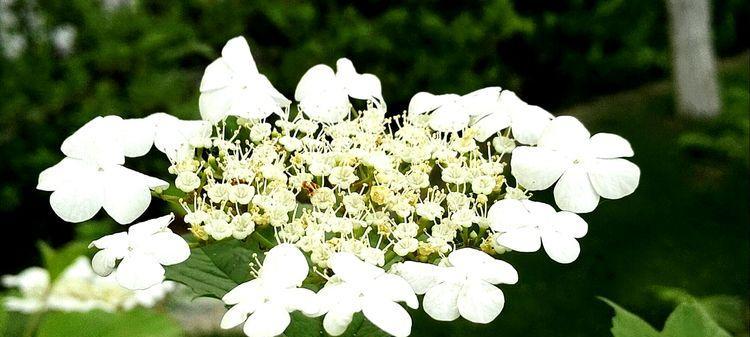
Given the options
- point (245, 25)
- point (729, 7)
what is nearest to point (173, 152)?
point (245, 25)

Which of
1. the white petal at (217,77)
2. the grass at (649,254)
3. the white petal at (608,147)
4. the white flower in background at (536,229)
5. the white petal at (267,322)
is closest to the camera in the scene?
the white petal at (267,322)

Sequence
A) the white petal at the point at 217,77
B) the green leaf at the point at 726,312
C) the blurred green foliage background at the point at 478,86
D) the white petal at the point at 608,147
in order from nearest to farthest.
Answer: the white petal at the point at 608,147 < the white petal at the point at 217,77 < the green leaf at the point at 726,312 < the blurred green foliage background at the point at 478,86

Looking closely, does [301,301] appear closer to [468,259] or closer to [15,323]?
[468,259]

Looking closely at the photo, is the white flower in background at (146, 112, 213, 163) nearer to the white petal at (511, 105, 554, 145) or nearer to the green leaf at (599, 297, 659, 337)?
the white petal at (511, 105, 554, 145)

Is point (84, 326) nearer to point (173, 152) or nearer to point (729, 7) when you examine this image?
point (173, 152)

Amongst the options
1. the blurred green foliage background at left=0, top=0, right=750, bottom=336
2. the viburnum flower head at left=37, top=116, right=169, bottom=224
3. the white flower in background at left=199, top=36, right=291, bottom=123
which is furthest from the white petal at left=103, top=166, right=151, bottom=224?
the blurred green foliage background at left=0, top=0, right=750, bottom=336

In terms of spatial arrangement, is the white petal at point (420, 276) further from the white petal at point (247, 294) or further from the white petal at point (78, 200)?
the white petal at point (78, 200)

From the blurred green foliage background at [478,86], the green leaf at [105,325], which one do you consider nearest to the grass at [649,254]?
the blurred green foliage background at [478,86]

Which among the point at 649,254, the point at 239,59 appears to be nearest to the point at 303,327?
the point at 239,59
